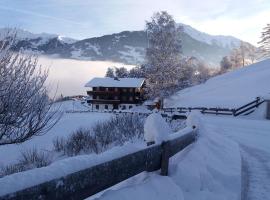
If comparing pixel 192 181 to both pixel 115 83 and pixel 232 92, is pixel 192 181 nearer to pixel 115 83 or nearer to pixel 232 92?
pixel 232 92

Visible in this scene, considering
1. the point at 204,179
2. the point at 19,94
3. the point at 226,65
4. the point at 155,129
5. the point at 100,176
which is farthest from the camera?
the point at 226,65

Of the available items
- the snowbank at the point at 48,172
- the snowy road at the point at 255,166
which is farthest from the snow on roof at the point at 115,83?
the snowbank at the point at 48,172

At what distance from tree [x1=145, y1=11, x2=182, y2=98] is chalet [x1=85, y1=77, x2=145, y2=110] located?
21183mm

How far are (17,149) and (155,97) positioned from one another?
27933 millimetres

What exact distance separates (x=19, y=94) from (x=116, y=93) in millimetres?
62111

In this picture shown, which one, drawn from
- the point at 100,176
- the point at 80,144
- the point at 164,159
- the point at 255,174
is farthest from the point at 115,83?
the point at 100,176

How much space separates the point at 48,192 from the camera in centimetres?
349

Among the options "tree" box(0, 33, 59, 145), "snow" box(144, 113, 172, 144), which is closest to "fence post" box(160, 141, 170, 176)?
"snow" box(144, 113, 172, 144)

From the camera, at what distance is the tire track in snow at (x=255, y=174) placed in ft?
23.5

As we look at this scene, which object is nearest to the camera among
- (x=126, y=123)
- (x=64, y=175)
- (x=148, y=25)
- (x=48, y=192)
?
(x=48, y=192)

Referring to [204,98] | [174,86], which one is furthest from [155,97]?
[204,98]

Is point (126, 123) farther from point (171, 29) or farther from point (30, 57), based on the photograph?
point (171, 29)

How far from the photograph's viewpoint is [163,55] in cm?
5097

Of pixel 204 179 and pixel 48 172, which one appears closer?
pixel 48 172
